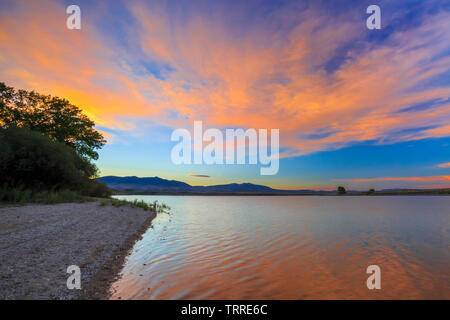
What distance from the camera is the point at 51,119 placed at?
3906 centimetres

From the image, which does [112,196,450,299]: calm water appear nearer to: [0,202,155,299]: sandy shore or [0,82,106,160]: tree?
[0,202,155,299]: sandy shore

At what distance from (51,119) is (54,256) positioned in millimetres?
39430

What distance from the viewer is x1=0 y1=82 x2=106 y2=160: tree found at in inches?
1352

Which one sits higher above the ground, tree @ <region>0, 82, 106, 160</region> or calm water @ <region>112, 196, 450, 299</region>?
tree @ <region>0, 82, 106, 160</region>

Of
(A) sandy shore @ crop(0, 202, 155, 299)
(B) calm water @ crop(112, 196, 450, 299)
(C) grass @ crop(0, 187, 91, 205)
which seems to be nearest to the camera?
(A) sandy shore @ crop(0, 202, 155, 299)

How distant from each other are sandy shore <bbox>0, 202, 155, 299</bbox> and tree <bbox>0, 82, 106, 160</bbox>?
91.7ft

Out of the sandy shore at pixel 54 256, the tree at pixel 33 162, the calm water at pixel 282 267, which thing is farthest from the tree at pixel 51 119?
the calm water at pixel 282 267

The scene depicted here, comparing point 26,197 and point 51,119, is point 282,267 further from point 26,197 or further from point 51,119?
point 51,119

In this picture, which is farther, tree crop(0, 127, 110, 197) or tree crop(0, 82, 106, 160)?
tree crop(0, 82, 106, 160)

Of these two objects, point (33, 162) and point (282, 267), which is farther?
point (33, 162)

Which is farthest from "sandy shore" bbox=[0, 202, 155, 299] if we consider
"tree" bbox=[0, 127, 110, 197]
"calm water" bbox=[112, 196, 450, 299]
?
"tree" bbox=[0, 127, 110, 197]

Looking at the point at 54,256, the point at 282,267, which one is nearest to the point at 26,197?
the point at 54,256

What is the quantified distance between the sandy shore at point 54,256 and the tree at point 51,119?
27939 mm

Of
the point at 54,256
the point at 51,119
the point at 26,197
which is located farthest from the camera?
the point at 51,119
